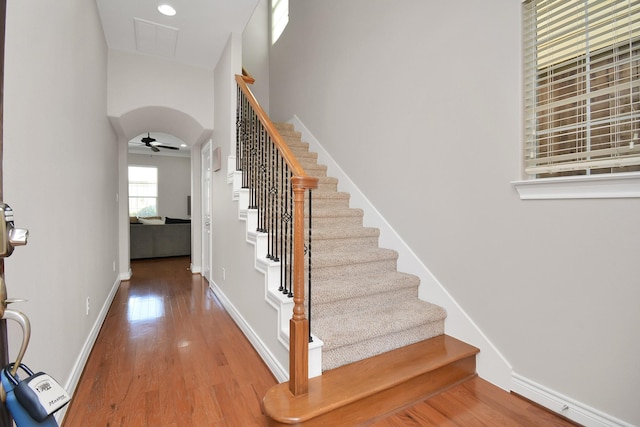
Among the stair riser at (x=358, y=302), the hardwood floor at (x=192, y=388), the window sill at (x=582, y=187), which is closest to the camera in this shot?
the window sill at (x=582, y=187)

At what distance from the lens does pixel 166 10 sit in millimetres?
2912

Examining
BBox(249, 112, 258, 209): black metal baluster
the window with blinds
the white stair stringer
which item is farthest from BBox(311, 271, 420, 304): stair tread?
the window with blinds

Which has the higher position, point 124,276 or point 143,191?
point 143,191

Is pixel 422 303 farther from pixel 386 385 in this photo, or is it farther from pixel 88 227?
pixel 88 227

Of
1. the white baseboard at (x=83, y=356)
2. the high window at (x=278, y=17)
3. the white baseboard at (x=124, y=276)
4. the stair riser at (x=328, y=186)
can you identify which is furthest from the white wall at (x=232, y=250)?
the high window at (x=278, y=17)

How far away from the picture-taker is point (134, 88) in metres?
3.57

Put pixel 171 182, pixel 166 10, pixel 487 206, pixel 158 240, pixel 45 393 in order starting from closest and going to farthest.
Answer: pixel 45 393, pixel 487 206, pixel 166 10, pixel 158 240, pixel 171 182

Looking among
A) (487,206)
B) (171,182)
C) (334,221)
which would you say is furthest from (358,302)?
(171,182)

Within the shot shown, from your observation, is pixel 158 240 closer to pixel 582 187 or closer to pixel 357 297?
pixel 357 297

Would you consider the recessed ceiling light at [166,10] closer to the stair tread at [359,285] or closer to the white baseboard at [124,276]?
the stair tread at [359,285]

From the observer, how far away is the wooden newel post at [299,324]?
1632 mm

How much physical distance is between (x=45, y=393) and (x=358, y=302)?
1818 mm

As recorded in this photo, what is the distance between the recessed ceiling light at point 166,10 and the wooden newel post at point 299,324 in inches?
96.8

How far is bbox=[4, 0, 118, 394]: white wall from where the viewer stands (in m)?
1.21
